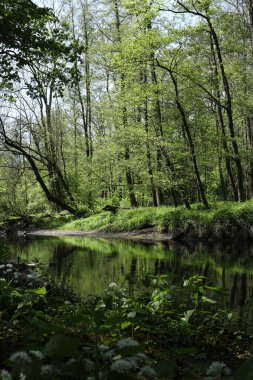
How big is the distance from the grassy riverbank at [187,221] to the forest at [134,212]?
77 millimetres

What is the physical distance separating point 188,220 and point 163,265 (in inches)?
331

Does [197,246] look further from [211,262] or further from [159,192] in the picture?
[159,192]

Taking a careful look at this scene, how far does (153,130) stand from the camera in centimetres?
2252

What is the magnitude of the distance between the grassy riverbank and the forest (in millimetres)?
77

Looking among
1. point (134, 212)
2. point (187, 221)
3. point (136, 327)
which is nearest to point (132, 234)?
point (134, 212)

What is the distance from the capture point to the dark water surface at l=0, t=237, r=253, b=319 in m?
8.70

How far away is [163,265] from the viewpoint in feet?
39.2

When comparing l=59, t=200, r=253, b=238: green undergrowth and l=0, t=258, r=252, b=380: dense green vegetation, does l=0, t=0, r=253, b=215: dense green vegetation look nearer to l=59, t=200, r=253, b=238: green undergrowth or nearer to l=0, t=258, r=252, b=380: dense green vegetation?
l=59, t=200, r=253, b=238: green undergrowth

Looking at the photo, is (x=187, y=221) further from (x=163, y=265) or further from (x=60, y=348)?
(x=60, y=348)

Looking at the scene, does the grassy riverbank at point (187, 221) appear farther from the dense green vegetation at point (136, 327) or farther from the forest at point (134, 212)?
the dense green vegetation at point (136, 327)

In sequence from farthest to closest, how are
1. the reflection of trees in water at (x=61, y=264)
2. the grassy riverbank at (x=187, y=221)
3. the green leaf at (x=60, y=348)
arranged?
the grassy riverbank at (x=187, y=221) < the reflection of trees in water at (x=61, y=264) < the green leaf at (x=60, y=348)

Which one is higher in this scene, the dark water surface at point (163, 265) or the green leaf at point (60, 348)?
the green leaf at point (60, 348)

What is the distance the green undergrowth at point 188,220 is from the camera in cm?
1761

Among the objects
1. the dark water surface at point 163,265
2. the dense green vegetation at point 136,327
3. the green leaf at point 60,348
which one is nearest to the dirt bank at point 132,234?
the dark water surface at point 163,265
